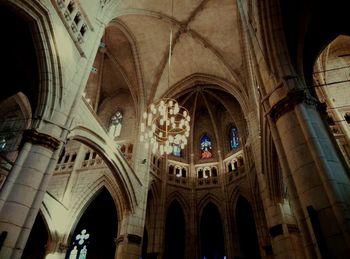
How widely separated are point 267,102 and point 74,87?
6010 millimetres

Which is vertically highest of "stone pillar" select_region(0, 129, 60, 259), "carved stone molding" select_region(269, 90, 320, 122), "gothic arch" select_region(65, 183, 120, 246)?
"gothic arch" select_region(65, 183, 120, 246)

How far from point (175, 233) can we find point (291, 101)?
15527 millimetres

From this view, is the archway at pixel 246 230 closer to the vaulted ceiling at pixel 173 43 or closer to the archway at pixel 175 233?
the archway at pixel 175 233

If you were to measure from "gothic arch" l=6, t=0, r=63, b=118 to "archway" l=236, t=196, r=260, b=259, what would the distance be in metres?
14.1

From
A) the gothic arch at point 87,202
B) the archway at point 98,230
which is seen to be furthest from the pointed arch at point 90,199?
the archway at point 98,230

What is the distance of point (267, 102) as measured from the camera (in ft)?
23.6

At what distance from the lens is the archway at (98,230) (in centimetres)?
1830

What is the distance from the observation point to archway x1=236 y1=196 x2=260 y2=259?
701 inches

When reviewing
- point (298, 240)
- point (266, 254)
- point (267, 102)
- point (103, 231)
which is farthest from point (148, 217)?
point (267, 102)

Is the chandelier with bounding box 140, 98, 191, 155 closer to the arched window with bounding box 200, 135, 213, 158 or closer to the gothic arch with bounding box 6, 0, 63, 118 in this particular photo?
the gothic arch with bounding box 6, 0, 63, 118

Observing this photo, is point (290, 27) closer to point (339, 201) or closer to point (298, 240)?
point (339, 201)

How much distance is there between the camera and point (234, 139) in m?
20.9

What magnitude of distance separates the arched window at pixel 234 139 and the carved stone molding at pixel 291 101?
543 inches

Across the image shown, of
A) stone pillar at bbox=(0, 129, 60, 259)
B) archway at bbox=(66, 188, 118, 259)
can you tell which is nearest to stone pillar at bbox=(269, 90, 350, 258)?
stone pillar at bbox=(0, 129, 60, 259)
